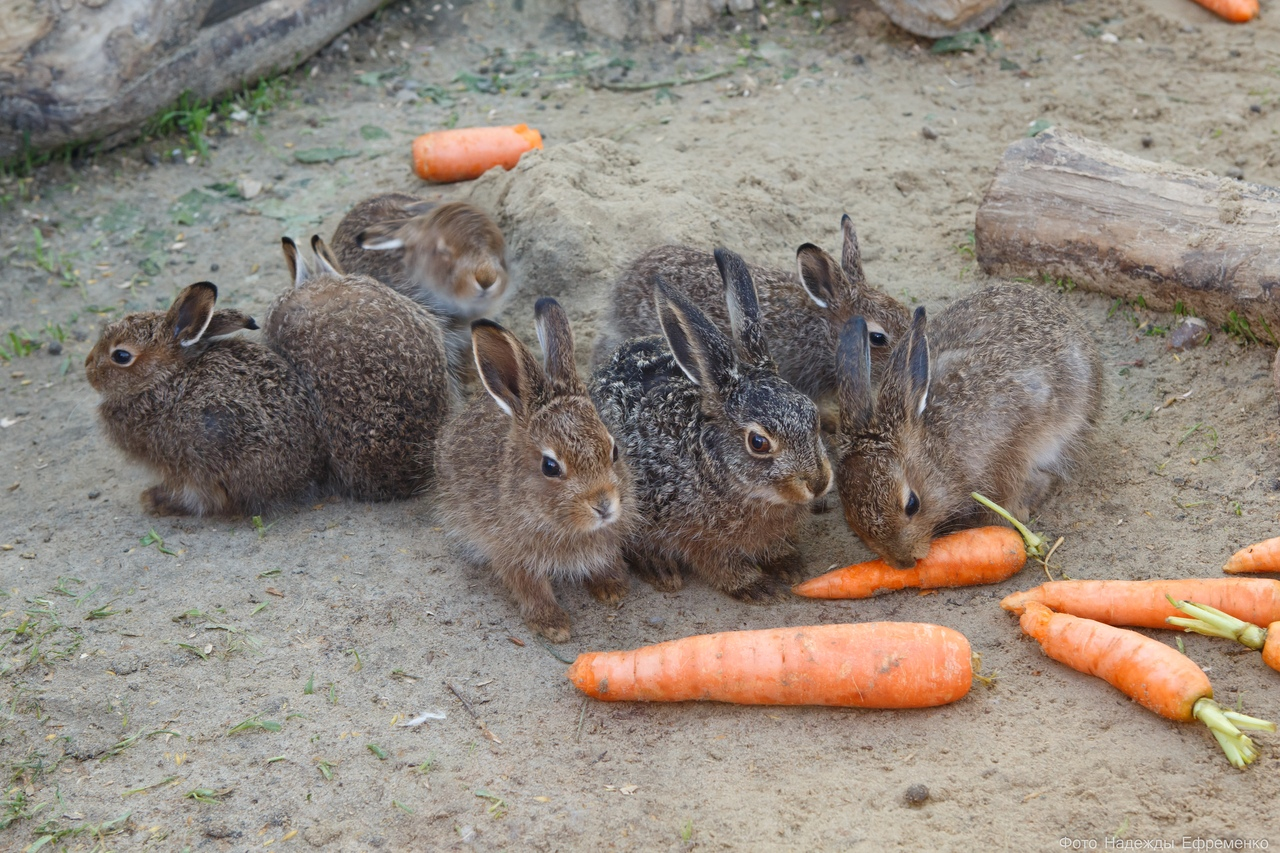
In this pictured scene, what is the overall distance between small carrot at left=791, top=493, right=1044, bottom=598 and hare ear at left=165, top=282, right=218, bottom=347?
3597mm

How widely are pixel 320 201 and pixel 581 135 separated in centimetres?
216

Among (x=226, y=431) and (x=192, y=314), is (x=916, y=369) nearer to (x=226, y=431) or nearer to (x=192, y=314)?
(x=226, y=431)

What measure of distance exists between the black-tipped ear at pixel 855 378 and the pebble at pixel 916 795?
1.81 m

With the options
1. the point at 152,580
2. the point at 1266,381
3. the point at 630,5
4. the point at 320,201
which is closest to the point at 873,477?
the point at 1266,381

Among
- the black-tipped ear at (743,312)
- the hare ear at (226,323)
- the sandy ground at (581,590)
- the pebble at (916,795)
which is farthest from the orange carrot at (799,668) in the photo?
the hare ear at (226,323)

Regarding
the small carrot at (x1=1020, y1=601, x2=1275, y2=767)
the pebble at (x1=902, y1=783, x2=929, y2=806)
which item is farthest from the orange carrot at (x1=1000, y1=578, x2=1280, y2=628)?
the pebble at (x1=902, y1=783, x2=929, y2=806)

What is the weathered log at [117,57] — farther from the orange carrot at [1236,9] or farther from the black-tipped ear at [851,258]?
the orange carrot at [1236,9]

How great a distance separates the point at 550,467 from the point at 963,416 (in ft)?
6.92

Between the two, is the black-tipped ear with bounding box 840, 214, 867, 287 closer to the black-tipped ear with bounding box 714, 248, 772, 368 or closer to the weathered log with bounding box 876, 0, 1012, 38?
the black-tipped ear with bounding box 714, 248, 772, 368

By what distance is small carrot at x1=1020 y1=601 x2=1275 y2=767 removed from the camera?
3865 mm

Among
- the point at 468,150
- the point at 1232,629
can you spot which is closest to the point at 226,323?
the point at 468,150

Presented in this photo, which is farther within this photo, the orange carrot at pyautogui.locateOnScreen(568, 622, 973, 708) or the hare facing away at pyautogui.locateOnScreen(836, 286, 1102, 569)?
the hare facing away at pyautogui.locateOnScreen(836, 286, 1102, 569)

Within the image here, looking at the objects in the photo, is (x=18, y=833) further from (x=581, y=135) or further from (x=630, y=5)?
(x=630, y=5)

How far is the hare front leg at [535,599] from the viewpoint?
5266 millimetres
